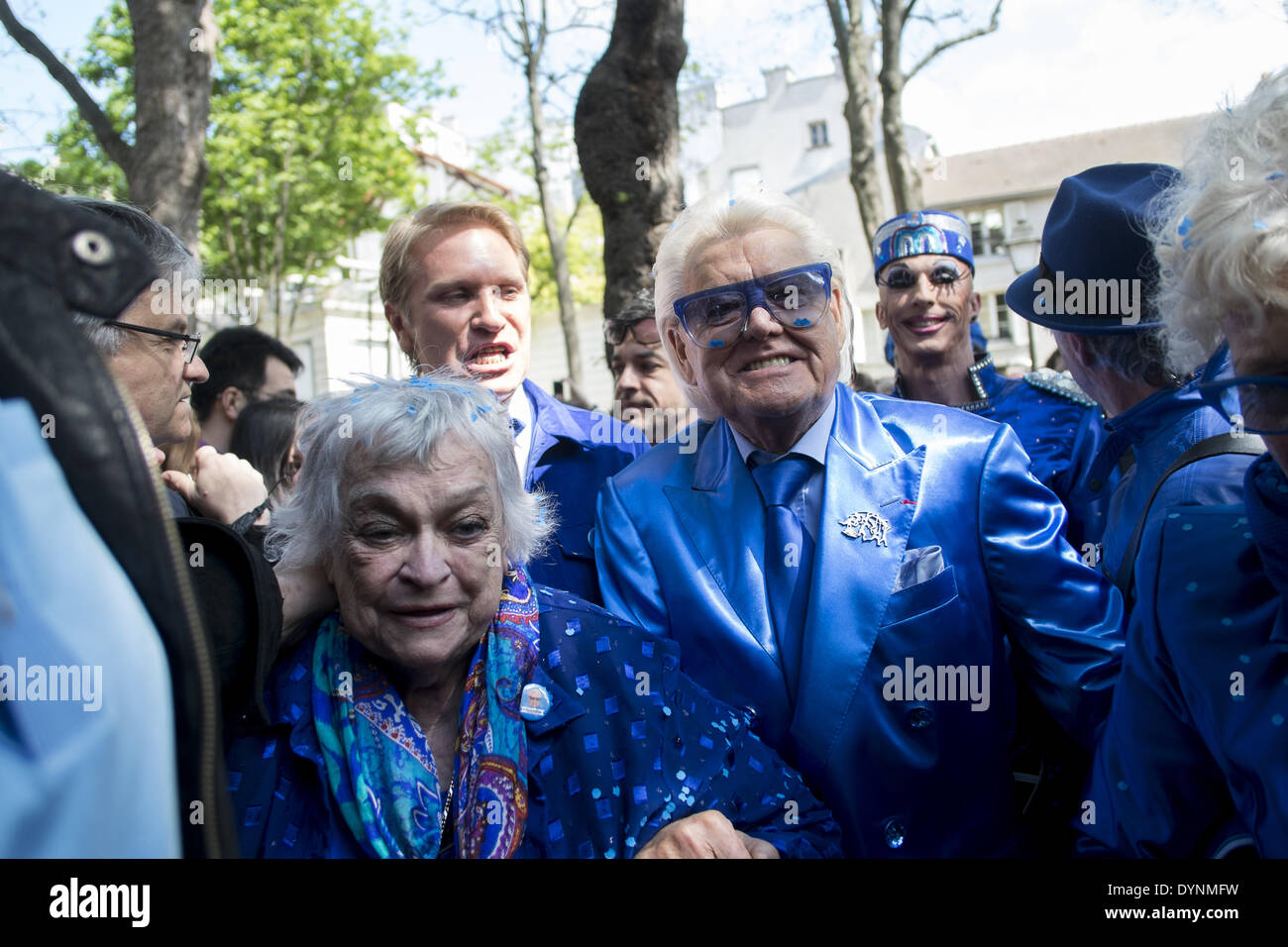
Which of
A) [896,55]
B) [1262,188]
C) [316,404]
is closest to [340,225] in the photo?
[896,55]

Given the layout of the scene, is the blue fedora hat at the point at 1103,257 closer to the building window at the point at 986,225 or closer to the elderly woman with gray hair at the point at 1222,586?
the elderly woman with gray hair at the point at 1222,586

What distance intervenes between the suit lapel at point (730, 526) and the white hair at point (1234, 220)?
107 centimetres

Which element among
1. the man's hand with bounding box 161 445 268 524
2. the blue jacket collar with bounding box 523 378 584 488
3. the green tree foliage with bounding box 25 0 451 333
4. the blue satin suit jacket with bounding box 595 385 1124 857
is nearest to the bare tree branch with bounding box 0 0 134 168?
the blue jacket collar with bounding box 523 378 584 488

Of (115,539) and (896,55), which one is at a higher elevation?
(896,55)

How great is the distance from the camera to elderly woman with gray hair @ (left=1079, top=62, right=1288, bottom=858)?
1467 mm

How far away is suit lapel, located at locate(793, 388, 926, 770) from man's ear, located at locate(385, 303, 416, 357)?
159 cm

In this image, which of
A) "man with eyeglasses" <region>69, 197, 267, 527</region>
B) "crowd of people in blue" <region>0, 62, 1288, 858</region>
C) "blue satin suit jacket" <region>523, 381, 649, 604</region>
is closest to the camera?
"crowd of people in blue" <region>0, 62, 1288, 858</region>

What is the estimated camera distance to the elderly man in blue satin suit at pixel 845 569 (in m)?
2.29

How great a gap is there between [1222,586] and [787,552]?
102cm

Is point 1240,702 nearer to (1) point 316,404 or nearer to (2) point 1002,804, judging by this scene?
(2) point 1002,804

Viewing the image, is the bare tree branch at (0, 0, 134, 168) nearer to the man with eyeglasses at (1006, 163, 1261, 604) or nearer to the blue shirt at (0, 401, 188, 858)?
the man with eyeglasses at (1006, 163, 1261, 604)

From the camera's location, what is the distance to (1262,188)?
1.50 m

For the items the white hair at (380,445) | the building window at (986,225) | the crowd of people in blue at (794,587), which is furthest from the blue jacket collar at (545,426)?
the building window at (986,225)
